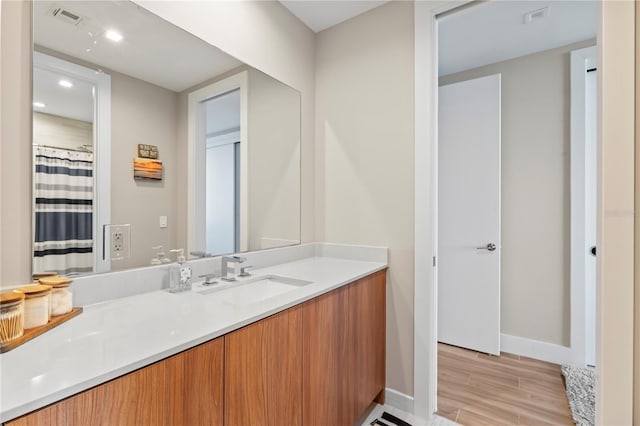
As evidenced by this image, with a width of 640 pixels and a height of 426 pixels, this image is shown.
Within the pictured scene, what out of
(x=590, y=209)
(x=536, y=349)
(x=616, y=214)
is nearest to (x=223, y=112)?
(x=616, y=214)

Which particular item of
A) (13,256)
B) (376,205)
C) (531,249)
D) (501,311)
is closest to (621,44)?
(376,205)

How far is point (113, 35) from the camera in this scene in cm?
115

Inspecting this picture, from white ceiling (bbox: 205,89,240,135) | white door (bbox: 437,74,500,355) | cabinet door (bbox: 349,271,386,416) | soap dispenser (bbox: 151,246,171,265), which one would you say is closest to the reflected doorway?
white ceiling (bbox: 205,89,240,135)

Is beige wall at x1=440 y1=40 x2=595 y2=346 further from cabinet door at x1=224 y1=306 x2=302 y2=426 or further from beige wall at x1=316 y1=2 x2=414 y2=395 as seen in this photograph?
cabinet door at x1=224 y1=306 x2=302 y2=426

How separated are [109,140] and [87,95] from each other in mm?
166

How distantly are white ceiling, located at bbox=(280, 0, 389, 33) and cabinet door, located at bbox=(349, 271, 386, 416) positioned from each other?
167 cm

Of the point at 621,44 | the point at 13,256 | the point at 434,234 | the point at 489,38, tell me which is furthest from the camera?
the point at 489,38

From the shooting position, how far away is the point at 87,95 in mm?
1089

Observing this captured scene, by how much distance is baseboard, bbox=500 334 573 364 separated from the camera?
2.31 meters

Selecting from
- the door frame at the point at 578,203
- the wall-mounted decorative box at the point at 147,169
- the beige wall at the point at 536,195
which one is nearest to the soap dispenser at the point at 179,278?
the wall-mounted decorative box at the point at 147,169

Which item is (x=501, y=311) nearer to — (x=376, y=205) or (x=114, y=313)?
(x=376, y=205)

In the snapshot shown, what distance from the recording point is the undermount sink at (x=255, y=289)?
1.16m

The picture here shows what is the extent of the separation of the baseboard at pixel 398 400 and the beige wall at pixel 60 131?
1.98 metres

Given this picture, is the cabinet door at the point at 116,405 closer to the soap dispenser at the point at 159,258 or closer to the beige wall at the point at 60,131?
the soap dispenser at the point at 159,258
